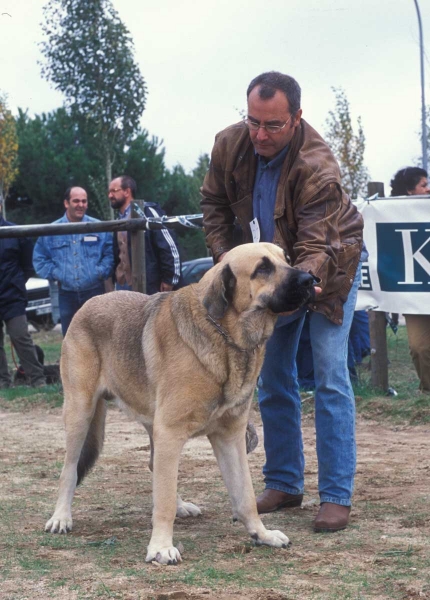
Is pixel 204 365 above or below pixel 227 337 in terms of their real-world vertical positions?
below

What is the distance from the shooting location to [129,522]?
497cm

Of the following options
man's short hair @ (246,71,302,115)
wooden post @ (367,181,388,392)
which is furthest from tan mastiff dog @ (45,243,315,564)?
wooden post @ (367,181,388,392)

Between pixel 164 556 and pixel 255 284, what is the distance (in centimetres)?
134

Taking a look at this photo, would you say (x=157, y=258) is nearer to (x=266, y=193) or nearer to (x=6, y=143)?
(x=266, y=193)

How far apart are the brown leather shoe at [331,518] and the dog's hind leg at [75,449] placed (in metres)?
1.33

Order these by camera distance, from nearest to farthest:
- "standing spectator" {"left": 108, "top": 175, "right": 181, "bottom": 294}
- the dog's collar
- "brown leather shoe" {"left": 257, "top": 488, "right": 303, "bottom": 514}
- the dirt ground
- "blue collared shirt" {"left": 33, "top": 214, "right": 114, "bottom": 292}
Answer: the dirt ground, the dog's collar, "brown leather shoe" {"left": 257, "top": 488, "right": 303, "bottom": 514}, "standing spectator" {"left": 108, "top": 175, "right": 181, "bottom": 294}, "blue collared shirt" {"left": 33, "top": 214, "right": 114, "bottom": 292}

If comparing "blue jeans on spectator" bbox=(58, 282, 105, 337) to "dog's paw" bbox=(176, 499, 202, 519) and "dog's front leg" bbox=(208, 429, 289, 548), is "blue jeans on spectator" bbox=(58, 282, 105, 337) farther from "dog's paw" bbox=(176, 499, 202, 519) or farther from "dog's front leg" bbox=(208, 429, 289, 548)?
"dog's front leg" bbox=(208, 429, 289, 548)

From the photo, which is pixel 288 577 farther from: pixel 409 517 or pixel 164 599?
pixel 409 517

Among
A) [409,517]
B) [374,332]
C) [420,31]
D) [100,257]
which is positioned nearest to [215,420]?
[409,517]

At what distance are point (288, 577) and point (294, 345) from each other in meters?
1.59

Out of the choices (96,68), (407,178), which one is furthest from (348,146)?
(407,178)

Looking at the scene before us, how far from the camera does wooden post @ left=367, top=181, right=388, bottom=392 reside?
28.7 feet

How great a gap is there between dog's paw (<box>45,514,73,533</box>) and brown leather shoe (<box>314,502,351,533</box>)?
1.33 m

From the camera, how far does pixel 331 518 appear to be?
15.1 ft
